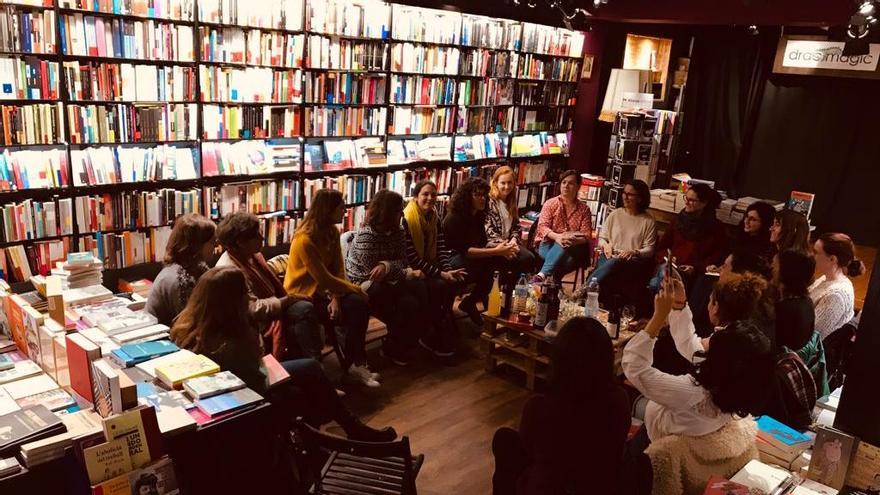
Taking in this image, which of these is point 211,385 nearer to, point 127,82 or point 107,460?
point 107,460

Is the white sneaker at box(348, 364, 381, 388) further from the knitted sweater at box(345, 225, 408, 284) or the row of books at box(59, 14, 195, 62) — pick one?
the row of books at box(59, 14, 195, 62)

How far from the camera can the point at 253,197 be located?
17.9 feet

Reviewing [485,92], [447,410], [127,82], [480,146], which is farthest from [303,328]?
[485,92]

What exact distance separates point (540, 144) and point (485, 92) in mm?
1158

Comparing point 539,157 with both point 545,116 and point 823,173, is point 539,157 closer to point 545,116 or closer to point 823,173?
point 545,116

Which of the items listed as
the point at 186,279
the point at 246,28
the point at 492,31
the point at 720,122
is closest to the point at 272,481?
the point at 186,279

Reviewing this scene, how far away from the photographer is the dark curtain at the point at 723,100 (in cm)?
893

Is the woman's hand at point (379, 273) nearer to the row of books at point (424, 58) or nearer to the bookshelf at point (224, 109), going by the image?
the bookshelf at point (224, 109)

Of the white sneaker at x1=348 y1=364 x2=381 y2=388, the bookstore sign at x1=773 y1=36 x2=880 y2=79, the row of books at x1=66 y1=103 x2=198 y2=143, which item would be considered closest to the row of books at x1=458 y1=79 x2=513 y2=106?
the row of books at x1=66 y1=103 x2=198 y2=143

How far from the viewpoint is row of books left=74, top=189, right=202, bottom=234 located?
4613 mm

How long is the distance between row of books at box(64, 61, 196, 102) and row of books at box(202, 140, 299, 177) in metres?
0.47

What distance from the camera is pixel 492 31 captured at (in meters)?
6.76

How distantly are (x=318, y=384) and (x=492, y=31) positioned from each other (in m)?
4.79

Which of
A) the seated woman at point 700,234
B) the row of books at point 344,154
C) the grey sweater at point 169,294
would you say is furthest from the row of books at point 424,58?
the grey sweater at point 169,294
